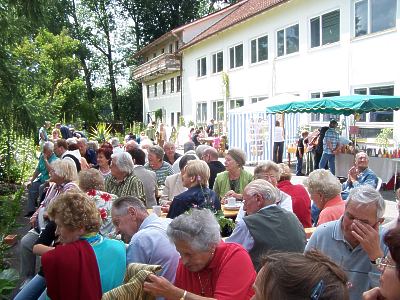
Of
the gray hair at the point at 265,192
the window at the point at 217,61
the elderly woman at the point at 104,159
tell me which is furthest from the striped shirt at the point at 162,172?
the window at the point at 217,61

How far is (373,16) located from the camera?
15.1 metres

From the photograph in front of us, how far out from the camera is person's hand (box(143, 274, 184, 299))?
8.20ft

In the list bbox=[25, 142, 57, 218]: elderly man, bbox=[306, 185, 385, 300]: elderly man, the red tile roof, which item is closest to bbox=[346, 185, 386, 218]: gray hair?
bbox=[306, 185, 385, 300]: elderly man

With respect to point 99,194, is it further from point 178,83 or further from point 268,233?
point 178,83

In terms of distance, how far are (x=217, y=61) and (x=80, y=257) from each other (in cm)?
2527

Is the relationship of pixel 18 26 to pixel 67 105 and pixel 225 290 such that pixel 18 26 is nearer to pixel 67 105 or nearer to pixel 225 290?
pixel 225 290

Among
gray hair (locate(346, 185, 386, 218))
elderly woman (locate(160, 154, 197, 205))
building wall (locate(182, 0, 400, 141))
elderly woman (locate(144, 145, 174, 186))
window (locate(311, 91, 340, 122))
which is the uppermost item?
building wall (locate(182, 0, 400, 141))

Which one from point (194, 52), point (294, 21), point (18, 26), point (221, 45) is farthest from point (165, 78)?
point (18, 26)

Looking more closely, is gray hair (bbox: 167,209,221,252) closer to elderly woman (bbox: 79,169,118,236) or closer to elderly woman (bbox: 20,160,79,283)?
elderly woman (bbox: 79,169,118,236)

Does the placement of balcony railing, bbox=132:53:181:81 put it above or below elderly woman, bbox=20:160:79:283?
above

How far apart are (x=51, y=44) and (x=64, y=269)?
3316cm

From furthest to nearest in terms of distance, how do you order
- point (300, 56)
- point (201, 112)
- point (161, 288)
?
point (201, 112), point (300, 56), point (161, 288)

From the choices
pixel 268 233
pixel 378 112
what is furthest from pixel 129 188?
pixel 378 112

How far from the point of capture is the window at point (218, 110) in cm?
2663
